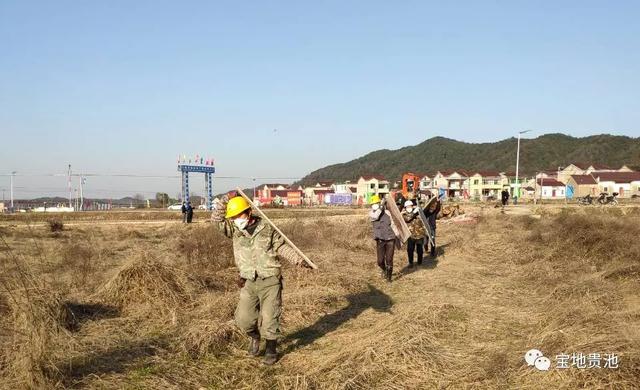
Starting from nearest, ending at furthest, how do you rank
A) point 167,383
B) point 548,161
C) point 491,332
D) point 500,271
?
point 167,383, point 491,332, point 500,271, point 548,161

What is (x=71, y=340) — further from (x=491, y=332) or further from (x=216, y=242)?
(x=216, y=242)

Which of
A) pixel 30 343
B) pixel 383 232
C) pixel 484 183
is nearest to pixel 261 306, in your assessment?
pixel 30 343

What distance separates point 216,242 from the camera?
1169 cm

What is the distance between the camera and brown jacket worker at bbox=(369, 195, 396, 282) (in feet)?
29.2

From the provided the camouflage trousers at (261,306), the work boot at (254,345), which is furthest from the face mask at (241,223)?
the work boot at (254,345)

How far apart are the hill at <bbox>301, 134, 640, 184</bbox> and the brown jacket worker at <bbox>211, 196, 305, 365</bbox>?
411ft

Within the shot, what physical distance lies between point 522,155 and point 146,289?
546ft

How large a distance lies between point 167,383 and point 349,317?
300 centimetres

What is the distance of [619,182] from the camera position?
79188mm

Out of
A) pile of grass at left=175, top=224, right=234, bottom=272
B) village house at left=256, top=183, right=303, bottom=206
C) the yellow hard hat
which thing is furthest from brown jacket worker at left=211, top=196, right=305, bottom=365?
village house at left=256, top=183, right=303, bottom=206

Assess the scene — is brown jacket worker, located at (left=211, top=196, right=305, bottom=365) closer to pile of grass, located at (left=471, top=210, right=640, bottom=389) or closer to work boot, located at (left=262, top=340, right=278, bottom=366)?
work boot, located at (left=262, top=340, right=278, bottom=366)

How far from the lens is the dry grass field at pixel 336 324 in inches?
160

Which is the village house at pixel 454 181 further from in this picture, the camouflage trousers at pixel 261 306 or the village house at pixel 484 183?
the camouflage trousers at pixel 261 306

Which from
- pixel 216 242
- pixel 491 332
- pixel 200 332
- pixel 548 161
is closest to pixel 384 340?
pixel 491 332
